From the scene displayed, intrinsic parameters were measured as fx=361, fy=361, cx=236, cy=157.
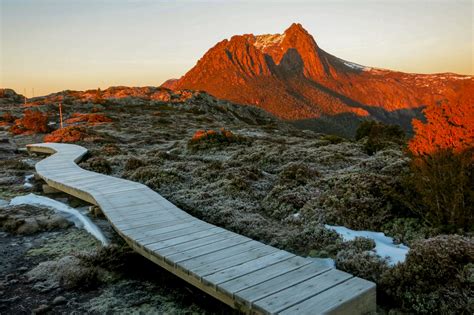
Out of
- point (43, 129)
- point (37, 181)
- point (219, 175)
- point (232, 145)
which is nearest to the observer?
point (219, 175)

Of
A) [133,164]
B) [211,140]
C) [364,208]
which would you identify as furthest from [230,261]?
[211,140]

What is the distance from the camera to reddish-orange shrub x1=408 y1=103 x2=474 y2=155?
20.9 ft

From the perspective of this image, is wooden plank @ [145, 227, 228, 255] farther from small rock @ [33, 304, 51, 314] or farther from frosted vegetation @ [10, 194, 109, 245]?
frosted vegetation @ [10, 194, 109, 245]

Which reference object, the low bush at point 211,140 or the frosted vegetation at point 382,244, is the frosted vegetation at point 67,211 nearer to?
the frosted vegetation at point 382,244

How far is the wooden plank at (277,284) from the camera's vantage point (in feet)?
12.6

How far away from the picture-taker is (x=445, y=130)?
651cm

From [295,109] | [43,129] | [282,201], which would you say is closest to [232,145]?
[282,201]

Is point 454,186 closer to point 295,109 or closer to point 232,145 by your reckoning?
point 232,145

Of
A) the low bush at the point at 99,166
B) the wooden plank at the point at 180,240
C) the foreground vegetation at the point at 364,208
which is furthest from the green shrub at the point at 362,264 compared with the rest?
the low bush at the point at 99,166

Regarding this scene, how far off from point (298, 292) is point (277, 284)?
0.29 m

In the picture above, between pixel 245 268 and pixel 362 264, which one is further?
pixel 362 264

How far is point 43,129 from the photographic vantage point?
107 ft

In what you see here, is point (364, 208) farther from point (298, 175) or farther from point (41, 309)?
point (41, 309)

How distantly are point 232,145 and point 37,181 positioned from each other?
10806 millimetres
